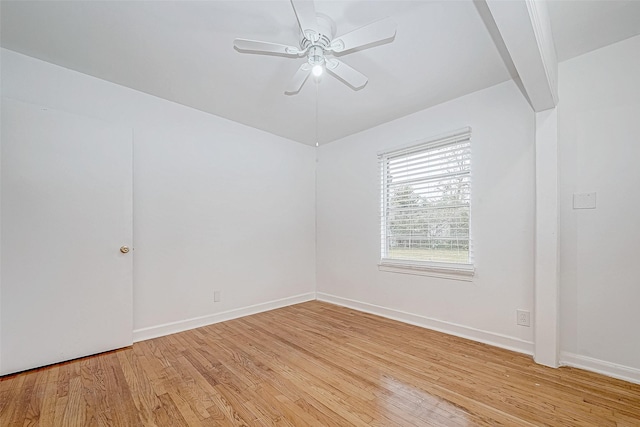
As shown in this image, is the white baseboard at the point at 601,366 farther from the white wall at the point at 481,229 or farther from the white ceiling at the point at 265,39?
the white ceiling at the point at 265,39

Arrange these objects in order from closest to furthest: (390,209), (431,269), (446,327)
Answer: (446,327), (431,269), (390,209)

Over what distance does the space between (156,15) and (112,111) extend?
1.25 m

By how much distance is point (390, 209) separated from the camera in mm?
3572

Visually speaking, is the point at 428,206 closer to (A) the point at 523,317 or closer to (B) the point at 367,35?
(A) the point at 523,317

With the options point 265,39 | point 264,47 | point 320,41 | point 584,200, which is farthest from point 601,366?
point 265,39

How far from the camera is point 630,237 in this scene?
6.73ft

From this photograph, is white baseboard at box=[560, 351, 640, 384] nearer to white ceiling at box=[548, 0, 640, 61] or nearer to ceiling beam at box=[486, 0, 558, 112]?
ceiling beam at box=[486, 0, 558, 112]

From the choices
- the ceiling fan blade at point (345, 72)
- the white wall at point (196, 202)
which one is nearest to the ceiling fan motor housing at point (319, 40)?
the ceiling fan blade at point (345, 72)

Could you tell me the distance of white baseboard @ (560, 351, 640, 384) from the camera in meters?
2.00

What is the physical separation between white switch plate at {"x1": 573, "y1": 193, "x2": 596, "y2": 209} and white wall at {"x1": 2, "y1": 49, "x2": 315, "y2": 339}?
124 inches

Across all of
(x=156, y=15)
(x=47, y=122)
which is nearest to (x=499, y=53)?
(x=156, y=15)

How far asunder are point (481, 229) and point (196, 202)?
3072 mm

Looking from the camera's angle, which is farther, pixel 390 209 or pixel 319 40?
pixel 390 209

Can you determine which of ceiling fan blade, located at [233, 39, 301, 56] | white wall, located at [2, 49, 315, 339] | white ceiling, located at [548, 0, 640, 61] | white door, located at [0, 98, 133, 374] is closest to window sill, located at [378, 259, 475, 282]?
white wall, located at [2, 49, 315, 339]
